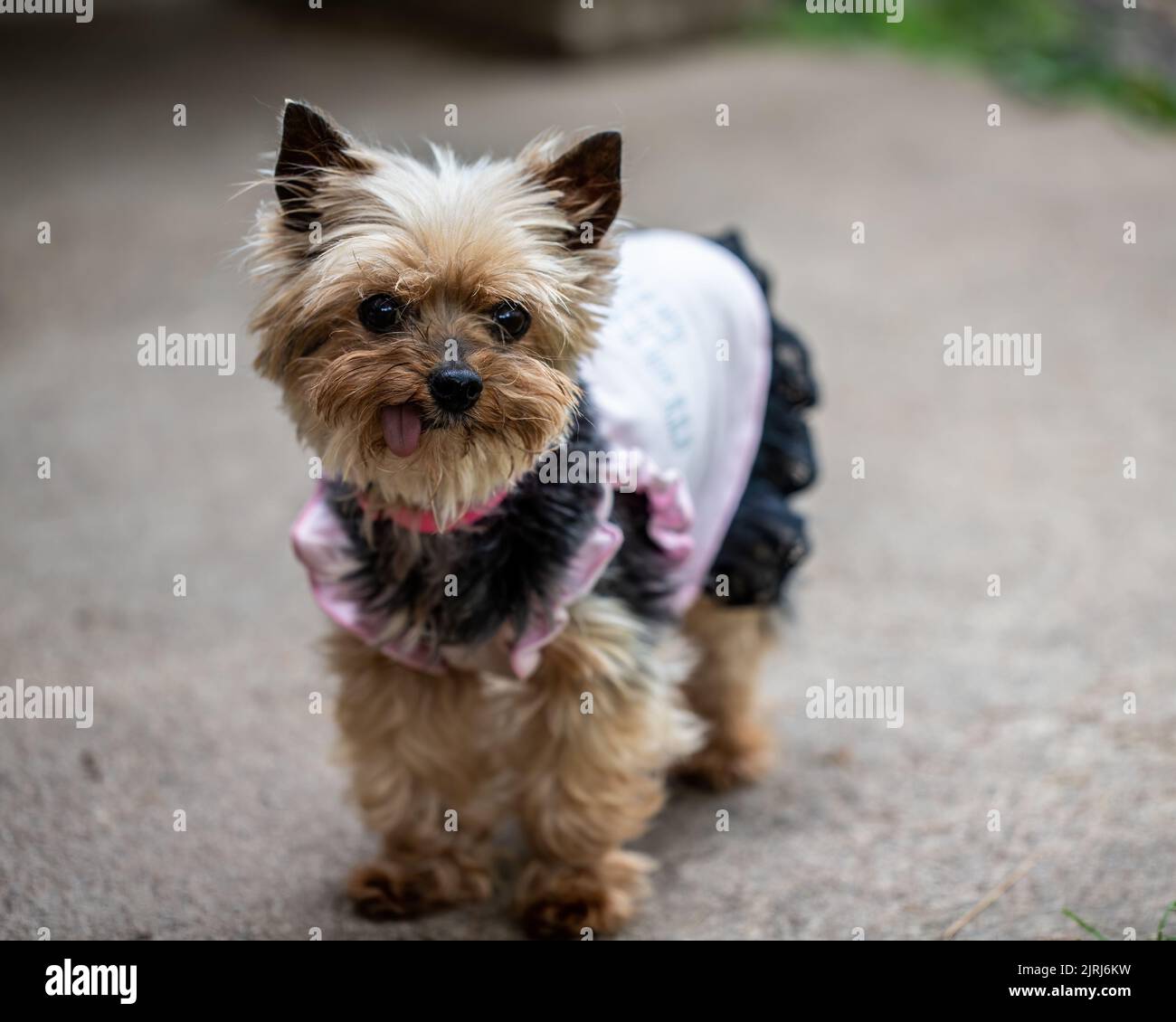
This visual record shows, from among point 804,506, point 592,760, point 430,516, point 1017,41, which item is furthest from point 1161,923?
point 1017,41

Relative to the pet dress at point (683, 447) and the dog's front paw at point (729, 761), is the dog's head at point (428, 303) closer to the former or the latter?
the pet dress at point (683, 447)

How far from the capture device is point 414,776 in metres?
3.91

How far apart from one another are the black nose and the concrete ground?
837 millimetres

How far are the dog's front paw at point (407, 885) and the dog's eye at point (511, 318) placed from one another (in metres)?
1.62

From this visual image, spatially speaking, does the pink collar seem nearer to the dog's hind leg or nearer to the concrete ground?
the concrete ground

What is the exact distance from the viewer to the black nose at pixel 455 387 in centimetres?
311

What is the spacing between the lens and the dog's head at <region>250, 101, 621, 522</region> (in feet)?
10.3

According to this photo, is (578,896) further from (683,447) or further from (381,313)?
(381,313)

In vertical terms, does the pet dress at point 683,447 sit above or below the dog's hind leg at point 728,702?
above

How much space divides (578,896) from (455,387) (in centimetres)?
159

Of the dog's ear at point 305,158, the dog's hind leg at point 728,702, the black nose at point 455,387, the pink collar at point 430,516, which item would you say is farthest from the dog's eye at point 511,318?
the dog's hind leg at point 728,702

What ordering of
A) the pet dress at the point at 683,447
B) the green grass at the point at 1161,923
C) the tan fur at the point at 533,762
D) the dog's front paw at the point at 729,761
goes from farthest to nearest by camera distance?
the dog's front paw at the point at 729,761
the tan fur at the point at 533,762
the pet dress at the point at 683,447
the green grass at the point at 1161,923

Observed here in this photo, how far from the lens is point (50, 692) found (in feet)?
16.1
